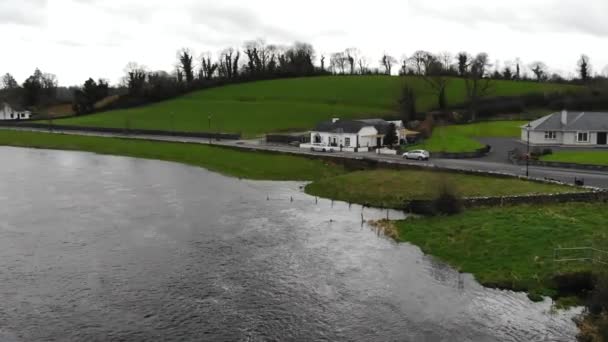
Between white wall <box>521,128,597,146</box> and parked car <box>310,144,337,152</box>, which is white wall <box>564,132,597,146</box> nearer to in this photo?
white wall <box>521,128,597,146</box>

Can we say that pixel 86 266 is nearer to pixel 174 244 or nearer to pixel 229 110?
pixel 174 244

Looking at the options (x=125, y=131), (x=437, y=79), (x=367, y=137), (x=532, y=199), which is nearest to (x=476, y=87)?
(x=437, y=79)

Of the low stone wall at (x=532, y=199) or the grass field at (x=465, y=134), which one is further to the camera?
the grass field at (x=465, y=134)

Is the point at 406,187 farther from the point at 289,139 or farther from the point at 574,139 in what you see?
the point at 289,139

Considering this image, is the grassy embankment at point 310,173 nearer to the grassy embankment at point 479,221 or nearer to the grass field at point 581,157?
the grassy embankment at point 479,221

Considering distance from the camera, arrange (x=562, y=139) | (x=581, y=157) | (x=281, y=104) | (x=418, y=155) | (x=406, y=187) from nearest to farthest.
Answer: (x=406, y=187)
(x=581, y=157)
(x=418, y=155)
(x=562, y=139)
(x=281, y=104)

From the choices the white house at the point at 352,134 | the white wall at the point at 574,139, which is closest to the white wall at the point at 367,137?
the white house at the point at 352,134

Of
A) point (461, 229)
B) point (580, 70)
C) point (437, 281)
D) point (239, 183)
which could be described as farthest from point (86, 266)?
point (580, 70)
